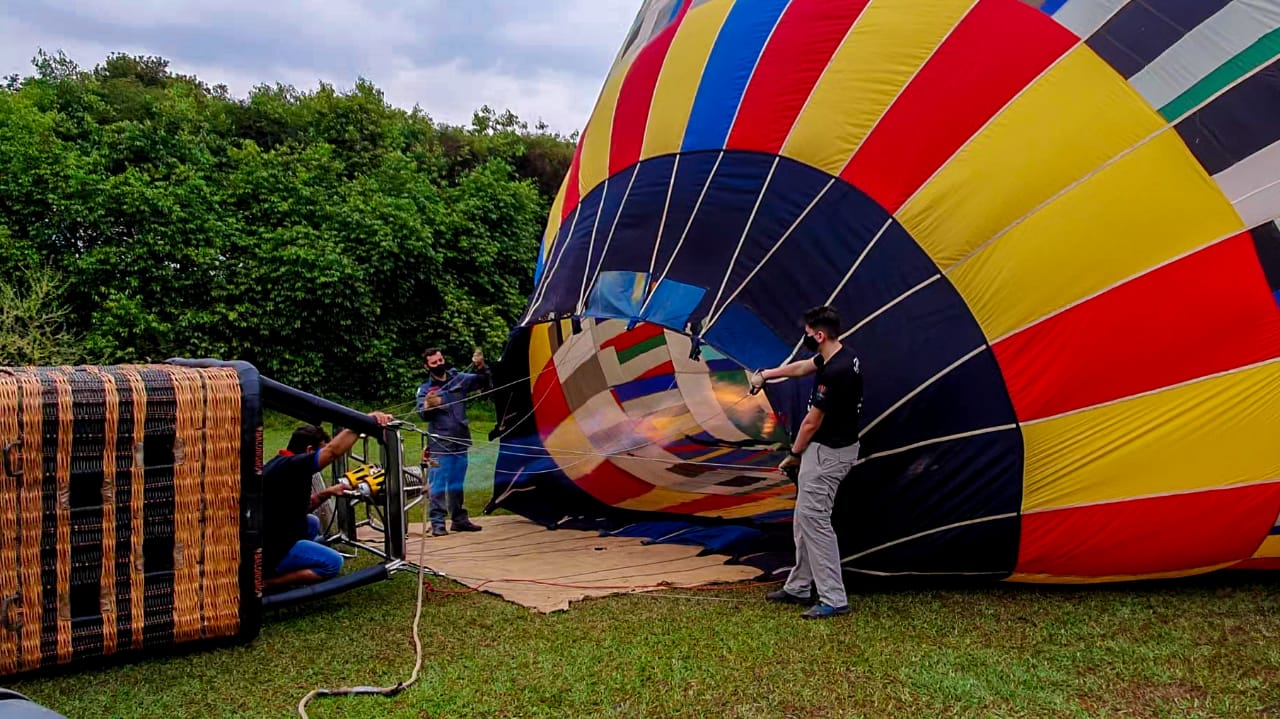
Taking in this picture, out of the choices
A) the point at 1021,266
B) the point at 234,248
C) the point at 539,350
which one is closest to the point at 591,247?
the point at 539,350

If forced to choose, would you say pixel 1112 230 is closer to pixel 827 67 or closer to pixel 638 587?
pixel 827 67

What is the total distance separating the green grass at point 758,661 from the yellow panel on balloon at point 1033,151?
1386 millimetres

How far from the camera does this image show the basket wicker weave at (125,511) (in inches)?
120

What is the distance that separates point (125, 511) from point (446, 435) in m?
2.66

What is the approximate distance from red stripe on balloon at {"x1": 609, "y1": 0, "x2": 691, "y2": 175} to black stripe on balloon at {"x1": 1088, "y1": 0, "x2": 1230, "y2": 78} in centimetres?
201

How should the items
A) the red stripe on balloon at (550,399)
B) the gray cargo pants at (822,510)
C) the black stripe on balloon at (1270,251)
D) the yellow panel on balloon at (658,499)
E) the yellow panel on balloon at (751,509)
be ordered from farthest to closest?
the red stripe on balloon at (550,399) → the yellow panel on balloon at (658,499) → the yellow panel on balloon at (751,509) → the gray cargo pants at (822,510) → the black stripe on balloon at (1270,251)

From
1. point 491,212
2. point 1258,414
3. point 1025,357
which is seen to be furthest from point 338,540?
point 491,212

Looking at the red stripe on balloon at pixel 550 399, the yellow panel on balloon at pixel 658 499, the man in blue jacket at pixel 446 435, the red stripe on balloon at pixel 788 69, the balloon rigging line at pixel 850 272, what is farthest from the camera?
the red stripe on balloon at pixel 550 399

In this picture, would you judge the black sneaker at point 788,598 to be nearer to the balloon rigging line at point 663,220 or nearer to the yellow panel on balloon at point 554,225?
the balloon rigging line at point 663,220

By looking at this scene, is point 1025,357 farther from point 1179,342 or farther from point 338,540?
point 338,540

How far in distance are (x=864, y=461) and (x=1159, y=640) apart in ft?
3.78

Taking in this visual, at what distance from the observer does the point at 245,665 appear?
327 centimetres

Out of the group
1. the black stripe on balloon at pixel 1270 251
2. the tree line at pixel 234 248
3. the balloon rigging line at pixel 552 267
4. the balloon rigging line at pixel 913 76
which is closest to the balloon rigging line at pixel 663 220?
the balloon rigging line at pixel 552 267

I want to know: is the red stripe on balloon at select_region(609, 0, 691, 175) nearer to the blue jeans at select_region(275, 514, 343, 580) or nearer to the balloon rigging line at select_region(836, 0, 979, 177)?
the balloon rigging line at select_region(836, 0, 979, 177)
